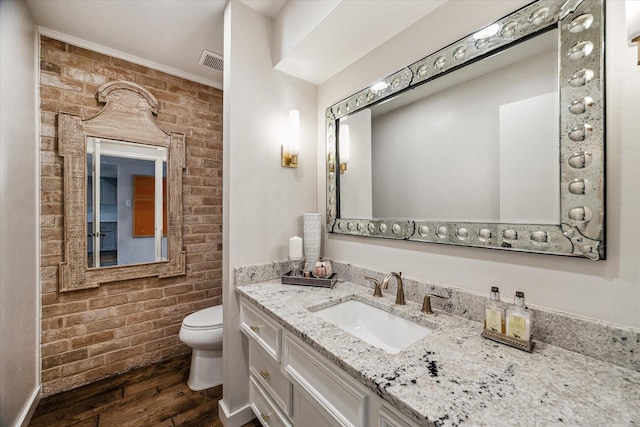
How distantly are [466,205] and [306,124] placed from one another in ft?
3.92

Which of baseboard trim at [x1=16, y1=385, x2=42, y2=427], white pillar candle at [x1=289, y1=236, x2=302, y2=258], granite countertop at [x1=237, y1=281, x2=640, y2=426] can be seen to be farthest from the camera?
white pillar candle at [x1=289, y1=236, x2=302, y2=258]

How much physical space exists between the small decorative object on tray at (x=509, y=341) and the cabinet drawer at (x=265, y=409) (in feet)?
2.91

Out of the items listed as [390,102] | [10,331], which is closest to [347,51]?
[390,102]

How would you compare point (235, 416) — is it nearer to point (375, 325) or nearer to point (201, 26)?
point (375, 325)

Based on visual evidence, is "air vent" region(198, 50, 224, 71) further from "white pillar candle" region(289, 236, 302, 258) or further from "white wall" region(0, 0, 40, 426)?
"white pillar candle" region(289, 236, 302, 258)

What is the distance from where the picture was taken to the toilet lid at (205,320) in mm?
1827

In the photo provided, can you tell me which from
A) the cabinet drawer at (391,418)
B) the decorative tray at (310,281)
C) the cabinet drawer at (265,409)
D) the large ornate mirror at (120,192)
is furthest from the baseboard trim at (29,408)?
the cabinet drawer at (391,418)

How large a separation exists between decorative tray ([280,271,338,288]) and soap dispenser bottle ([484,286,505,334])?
78 centimetres

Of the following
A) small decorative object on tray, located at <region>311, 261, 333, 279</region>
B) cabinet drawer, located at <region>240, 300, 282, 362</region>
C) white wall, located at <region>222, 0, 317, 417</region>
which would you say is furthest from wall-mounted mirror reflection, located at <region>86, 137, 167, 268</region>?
small decorative object on tray, located at <region>311, 261, 333, 279</region>

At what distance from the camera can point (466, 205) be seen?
1.11m

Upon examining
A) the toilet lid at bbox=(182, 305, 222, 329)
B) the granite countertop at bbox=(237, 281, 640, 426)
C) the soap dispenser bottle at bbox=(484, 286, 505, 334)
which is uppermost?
the soap dispenser bottle at bbox=(484, 286, 505, 334)

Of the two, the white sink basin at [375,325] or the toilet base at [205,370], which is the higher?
the white sink basin at [375,325]

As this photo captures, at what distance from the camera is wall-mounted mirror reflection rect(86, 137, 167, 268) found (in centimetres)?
193

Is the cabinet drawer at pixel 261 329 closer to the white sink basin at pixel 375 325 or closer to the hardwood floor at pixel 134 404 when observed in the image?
the white sink basin at pixel 375 325
